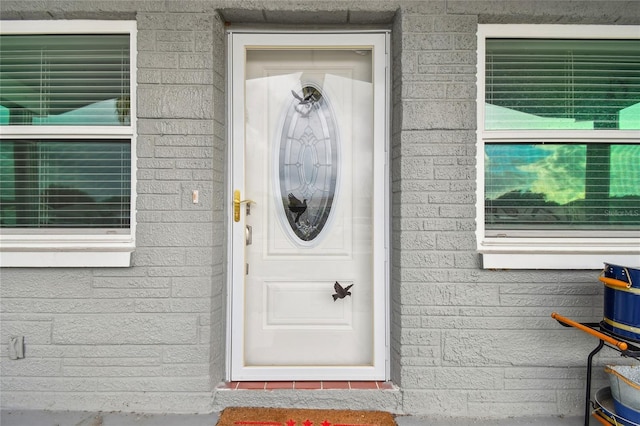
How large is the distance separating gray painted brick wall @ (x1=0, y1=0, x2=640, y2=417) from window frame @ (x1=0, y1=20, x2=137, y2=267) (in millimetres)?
84

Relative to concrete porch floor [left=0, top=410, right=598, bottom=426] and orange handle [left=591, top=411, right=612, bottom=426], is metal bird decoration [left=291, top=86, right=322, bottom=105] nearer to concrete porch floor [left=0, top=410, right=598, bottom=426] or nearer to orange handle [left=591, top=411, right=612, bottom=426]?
concrete porch floor [left=0, top=410, right=598, bottom=426]

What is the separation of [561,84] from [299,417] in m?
3.00

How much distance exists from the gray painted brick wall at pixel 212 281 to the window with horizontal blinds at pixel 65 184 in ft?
0.92

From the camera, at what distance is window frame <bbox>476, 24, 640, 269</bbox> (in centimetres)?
256

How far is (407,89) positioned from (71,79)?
244 centimetres

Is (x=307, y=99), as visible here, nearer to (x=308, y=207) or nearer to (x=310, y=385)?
(x=308, y=207)

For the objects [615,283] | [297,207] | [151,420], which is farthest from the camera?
[297,207]

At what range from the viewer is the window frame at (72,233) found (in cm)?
Answer: 257

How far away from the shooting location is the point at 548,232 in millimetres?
2713

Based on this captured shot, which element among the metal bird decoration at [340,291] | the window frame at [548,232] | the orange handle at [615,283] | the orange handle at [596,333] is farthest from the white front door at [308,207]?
the orange handle at [615,283]

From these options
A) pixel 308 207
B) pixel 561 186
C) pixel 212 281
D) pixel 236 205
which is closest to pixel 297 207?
pixel 308 207

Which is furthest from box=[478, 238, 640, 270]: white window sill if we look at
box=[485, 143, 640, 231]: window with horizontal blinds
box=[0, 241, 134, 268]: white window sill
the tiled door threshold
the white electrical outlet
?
the white electrical outlet

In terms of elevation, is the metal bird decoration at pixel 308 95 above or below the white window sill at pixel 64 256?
above

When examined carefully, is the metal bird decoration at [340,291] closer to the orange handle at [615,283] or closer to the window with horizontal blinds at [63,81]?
the orange handle at [615,283]
